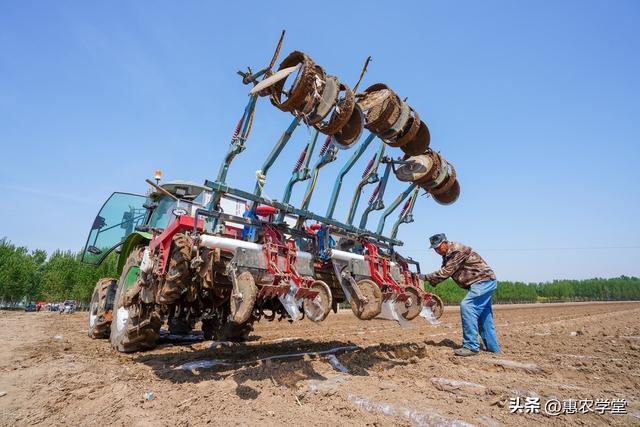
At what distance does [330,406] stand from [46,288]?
3173cm

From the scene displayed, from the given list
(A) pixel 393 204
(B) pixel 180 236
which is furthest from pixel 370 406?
(A) pixel 393 204

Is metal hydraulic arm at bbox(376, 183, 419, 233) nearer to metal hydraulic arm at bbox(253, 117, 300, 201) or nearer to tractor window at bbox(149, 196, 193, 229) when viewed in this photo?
metal hydraulic arm at bbox(253, 117, 300, 201)

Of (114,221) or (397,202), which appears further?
(114,221)

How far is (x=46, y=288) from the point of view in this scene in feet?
87.5

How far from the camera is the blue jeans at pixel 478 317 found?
486 centimetres

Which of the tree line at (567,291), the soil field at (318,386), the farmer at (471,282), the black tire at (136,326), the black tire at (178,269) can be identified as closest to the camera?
the soil field at (318,386)

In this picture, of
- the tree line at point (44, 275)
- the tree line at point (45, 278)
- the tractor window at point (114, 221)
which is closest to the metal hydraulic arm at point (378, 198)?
the tractor window at point (114, 221)

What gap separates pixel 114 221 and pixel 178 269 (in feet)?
13.6

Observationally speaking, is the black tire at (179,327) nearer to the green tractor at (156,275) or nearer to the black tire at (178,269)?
the green tractor at (156,275)

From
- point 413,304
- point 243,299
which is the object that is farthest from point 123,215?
point 413,304

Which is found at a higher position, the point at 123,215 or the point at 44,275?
the point at 123,215

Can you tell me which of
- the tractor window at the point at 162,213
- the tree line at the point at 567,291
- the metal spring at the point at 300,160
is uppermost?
the metal spring at the point at 300,160

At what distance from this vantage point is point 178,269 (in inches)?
143

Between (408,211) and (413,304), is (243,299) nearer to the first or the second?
(413,304)
